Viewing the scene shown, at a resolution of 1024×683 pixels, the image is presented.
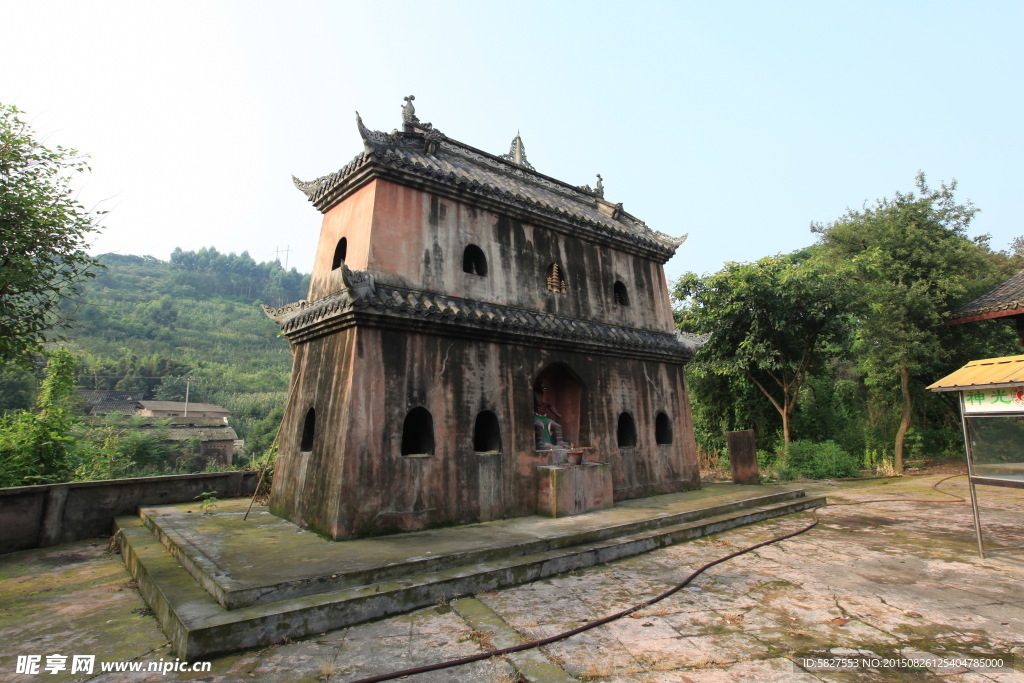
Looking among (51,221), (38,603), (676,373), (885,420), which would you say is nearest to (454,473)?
(38,603)

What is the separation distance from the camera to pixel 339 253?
9.06m

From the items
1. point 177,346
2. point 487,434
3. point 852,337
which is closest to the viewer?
point 487,434

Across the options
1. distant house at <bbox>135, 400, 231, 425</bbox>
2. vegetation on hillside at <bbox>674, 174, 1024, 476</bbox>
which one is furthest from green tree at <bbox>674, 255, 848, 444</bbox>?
distant house at <bbox>135, 400, 231, 425</bbox>

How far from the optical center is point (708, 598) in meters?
5.52

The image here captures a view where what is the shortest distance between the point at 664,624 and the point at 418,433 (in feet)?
15.3

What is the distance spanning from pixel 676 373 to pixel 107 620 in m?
10.8

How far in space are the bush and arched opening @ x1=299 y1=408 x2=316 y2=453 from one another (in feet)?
46.5

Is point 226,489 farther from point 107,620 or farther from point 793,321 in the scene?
point 793,321

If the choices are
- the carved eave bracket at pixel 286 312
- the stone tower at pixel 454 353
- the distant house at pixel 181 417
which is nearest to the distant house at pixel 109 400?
the distant house at pixel 181 417

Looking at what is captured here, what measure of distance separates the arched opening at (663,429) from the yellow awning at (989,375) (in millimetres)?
5361

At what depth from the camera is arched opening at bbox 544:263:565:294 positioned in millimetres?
10484

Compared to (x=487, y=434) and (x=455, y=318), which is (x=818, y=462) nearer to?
(x=487, y=434)

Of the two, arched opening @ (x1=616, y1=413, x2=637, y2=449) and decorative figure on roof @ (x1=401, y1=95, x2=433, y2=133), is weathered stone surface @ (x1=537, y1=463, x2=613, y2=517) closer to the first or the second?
arched opening @ (x1=616, y1=413, x2=637, y2=449)

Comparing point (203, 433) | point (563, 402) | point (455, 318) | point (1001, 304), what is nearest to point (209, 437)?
point (203, 433)
